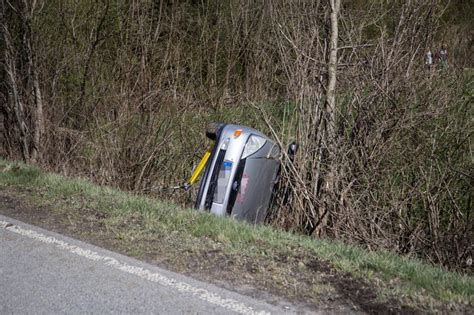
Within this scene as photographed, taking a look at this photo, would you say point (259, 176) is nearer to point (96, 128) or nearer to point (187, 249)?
point (187, 249)

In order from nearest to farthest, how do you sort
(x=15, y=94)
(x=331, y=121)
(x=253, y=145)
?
(x=253, y=145), (x=331, y=121), (x=15, y=94)

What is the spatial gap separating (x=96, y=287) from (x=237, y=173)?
2969 mm

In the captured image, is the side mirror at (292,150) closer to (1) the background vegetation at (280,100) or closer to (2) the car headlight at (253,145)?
(1) the background vegetation at (280,100)

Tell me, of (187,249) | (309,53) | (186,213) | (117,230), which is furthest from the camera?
(309,53)

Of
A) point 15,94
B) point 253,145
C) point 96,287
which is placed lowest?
point 96,287

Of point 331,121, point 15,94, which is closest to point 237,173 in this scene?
point 331,121

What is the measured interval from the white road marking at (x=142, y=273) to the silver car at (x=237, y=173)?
2168 mm

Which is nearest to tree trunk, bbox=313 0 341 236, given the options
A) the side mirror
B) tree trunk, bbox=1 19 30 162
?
the side mirror

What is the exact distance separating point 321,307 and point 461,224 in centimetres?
351

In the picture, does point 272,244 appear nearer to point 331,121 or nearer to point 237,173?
point 237,173

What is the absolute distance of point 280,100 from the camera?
8727 mm

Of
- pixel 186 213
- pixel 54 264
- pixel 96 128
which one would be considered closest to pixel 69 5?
pixel 96 128

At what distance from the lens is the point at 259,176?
6.94 meters

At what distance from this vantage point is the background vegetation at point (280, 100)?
6879 millimetres
